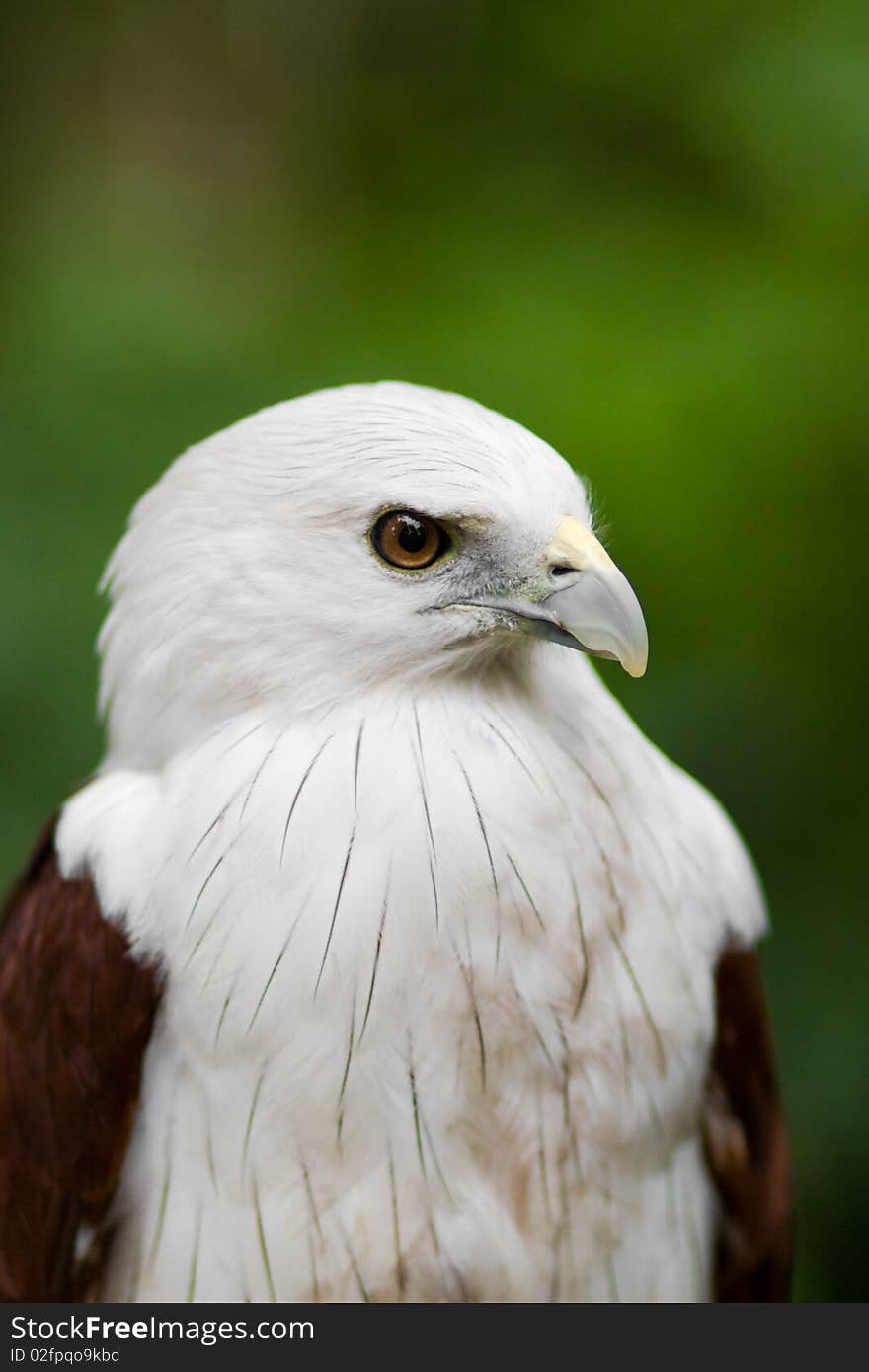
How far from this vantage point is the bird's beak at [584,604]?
1.27 metres

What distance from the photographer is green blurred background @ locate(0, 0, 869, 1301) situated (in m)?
2.23

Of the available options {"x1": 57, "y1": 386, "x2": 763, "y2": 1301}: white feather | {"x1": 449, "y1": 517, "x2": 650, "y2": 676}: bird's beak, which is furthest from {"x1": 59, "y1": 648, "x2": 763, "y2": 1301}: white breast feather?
{"x1": 449, "y1": 517, "x2": 650, "y2": 676}: bird's beak

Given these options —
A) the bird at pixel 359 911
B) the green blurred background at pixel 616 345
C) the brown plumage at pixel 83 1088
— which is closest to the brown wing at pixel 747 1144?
the brown plumage at pixel 83 1088

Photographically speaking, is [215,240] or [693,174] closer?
[693,174]

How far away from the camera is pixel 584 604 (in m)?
1.28

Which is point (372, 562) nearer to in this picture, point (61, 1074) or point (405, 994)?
point (405, 994)

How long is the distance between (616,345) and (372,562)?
1214mm

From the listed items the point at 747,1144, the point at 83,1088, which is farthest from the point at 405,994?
the point at 747,1144

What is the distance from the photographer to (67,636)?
2318mm

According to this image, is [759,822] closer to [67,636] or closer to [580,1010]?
[580,1010]

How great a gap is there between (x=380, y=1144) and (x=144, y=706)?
0.53 metres

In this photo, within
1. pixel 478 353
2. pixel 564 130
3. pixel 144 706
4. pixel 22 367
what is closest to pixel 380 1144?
pixel 144 706

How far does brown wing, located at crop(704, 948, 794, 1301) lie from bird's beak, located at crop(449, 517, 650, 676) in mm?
543

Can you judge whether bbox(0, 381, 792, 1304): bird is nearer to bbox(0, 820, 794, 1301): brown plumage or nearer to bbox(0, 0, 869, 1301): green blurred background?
bbox(0, 820, 794, 1301): brown plumage
